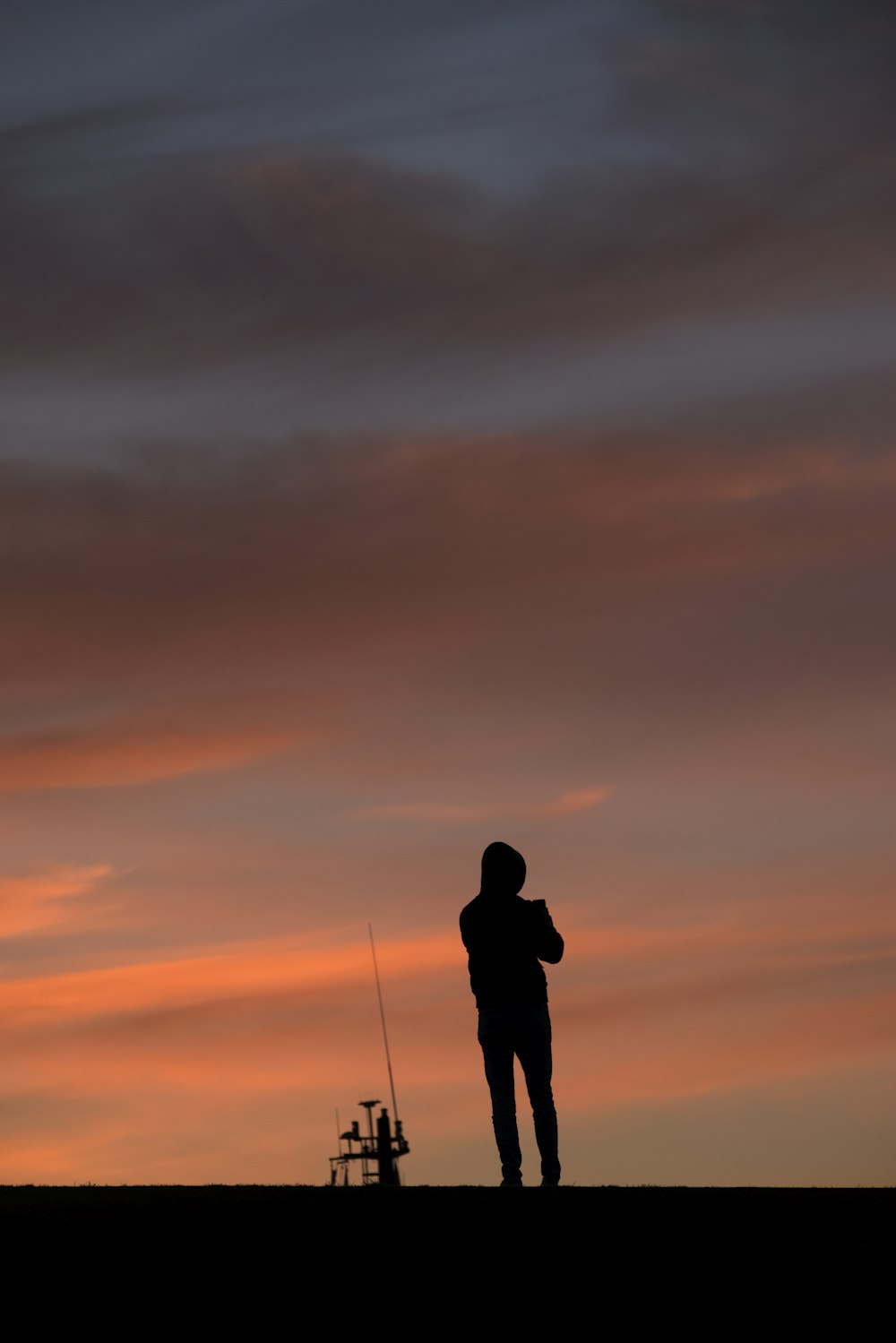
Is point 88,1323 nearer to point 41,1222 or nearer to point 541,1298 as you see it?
point 541,1298

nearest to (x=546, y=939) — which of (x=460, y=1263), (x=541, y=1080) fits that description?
(x=541, y=1080)

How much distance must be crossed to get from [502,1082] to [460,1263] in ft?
17.4

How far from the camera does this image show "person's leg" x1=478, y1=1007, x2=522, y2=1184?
14281 millimetres

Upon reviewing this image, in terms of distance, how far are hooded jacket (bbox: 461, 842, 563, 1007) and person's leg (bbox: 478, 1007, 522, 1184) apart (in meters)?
0.15

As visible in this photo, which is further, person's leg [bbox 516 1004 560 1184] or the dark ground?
person's leg [bbox 516 1004 560 1184]

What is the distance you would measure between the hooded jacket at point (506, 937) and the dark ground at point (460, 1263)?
217 centimetres

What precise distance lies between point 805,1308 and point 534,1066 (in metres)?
6.14

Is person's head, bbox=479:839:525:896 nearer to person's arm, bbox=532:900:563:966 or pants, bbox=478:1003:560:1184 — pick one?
person's arm, bbox=532:900:563:966

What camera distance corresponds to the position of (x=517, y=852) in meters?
14.5

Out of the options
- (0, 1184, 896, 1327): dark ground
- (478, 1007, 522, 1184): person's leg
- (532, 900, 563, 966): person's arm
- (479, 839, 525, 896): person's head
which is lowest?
(0, 1184, 896, 1327): dark ground

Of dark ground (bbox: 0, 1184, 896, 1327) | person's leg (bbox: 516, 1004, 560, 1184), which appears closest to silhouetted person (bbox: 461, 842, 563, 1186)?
person's leg (bbox: 516, 1004, 560, 1184)

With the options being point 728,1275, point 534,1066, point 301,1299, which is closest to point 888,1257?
point 728,1275

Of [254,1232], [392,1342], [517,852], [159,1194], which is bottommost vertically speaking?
[392,1342]

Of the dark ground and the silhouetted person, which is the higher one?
the silhouetted person
